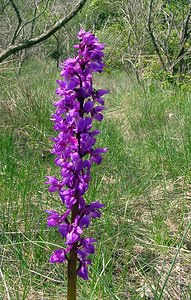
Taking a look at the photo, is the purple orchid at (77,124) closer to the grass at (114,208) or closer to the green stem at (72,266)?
the green stem at (72,266)

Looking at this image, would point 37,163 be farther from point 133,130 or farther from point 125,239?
point 133,130

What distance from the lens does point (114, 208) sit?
2777 mm

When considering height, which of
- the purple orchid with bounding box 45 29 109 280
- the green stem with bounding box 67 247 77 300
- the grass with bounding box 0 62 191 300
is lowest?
the grass with bounding box 0 62 191 300

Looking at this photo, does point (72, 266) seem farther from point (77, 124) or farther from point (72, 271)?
point (77, 124)

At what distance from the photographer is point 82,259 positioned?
1402mm

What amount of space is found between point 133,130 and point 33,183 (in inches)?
90.4

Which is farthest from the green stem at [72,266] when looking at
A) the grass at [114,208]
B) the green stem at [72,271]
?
the grass at [114,208]

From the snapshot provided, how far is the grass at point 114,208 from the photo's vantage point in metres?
2.03

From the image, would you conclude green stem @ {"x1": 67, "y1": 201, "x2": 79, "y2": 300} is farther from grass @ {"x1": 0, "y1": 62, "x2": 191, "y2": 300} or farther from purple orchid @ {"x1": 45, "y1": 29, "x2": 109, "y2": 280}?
grass @ {"x1": 0, "y1": 62, "x2": 191, "y2": 300}

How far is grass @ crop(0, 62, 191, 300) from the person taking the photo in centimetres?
203

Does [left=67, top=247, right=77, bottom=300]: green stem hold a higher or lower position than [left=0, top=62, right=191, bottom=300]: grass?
higher

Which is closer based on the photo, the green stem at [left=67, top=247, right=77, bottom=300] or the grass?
the green stem at [left=67, top=247, right=77, bottom=300]

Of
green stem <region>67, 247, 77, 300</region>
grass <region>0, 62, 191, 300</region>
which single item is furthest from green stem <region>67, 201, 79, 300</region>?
grass <region>0, 62, 191, 300</region>

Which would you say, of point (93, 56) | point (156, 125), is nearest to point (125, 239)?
point (93, 56)
